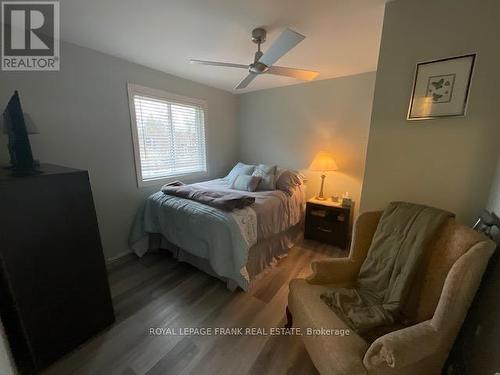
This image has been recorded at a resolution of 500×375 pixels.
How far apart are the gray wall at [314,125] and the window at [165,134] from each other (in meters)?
1.00

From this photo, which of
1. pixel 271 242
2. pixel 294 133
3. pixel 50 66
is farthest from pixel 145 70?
pixel 271 242

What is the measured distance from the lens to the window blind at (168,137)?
2639 mm

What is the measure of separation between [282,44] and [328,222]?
2166mm

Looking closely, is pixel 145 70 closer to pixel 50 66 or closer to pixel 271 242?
pixel 50 66

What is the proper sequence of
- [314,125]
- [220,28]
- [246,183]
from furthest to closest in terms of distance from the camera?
1. [314,125]
2. [246,183]
3. [220,28]

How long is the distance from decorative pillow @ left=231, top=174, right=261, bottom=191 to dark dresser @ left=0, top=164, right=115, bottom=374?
177 cm

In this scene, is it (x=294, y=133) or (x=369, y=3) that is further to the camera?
(x=294, y=133)

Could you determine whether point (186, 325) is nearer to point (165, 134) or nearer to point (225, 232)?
point (225, 232)

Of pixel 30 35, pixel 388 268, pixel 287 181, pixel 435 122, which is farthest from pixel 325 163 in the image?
pixel 30 35

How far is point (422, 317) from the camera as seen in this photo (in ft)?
3.69

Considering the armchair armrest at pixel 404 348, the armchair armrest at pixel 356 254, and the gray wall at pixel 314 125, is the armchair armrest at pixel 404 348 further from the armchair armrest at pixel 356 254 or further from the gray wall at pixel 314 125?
the gray wall at pixel 314 125

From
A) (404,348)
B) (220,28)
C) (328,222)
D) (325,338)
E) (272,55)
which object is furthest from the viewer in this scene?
(328,222)

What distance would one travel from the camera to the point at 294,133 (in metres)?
3.30

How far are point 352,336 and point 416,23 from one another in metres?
1.85
